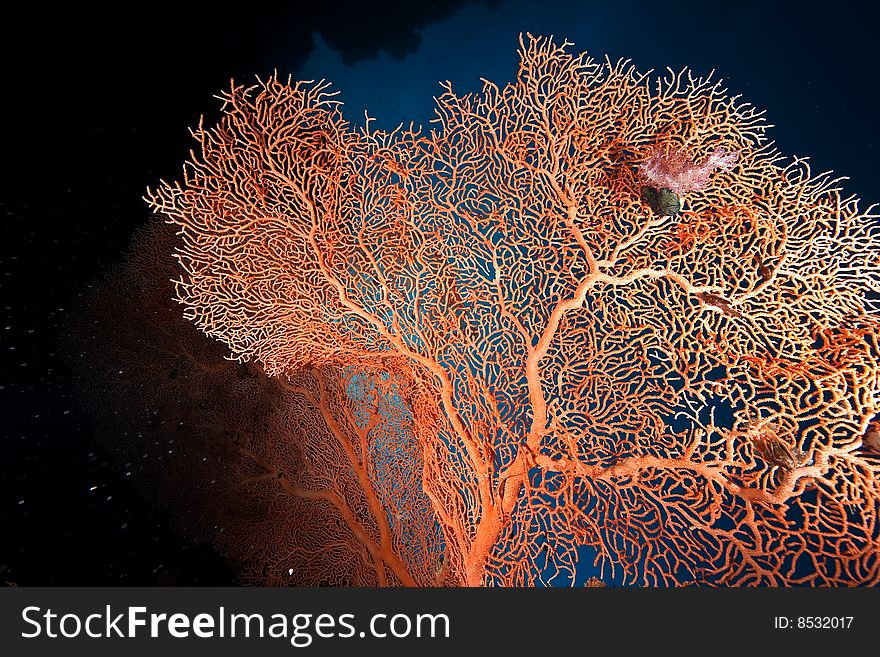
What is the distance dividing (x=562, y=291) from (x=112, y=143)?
8.66m

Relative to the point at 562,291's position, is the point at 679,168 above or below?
above

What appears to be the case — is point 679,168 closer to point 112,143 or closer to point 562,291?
point 562,291

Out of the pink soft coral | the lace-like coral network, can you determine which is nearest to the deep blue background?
the lace-like coral network

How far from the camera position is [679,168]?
9.46 ft

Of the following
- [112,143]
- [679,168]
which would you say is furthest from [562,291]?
[112,143]

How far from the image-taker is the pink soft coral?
281 centimetres

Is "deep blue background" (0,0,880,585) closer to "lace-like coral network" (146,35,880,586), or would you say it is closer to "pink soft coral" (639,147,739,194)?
"lace-like coral network" (146,35,880,586)

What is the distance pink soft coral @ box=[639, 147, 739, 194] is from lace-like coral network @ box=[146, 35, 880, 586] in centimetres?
2

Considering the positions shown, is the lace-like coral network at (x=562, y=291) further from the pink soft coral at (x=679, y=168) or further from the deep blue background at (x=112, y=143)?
the deep blue background at (x=112, y=143)

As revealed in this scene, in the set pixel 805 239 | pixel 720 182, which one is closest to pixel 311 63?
pixel 720 182

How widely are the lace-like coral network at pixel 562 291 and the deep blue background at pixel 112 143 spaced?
564 centimetres

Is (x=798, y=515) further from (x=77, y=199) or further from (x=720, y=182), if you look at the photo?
(x=77, y=199)

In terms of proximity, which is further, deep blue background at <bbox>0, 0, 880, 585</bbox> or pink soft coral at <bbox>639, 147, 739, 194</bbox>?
deep blue background at <bbox>0, 0, 880, 585</bbox>

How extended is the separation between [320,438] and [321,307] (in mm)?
2951
